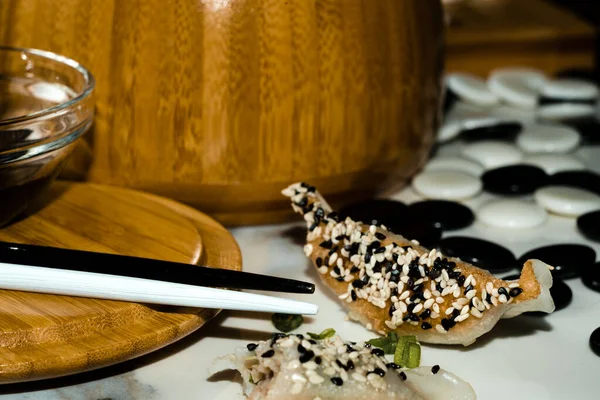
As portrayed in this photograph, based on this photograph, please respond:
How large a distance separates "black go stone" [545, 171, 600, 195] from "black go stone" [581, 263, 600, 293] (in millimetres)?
294

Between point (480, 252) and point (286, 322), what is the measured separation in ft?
1.03

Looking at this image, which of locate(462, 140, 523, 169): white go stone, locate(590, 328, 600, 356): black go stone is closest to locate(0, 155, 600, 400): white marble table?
locate(590, 328, 600, 356): black go stone

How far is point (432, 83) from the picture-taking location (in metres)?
1.30

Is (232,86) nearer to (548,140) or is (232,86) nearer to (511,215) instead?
(511,215)

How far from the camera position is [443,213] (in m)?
1.24

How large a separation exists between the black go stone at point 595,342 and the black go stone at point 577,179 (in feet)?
1.51

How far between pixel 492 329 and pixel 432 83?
0.48 metres

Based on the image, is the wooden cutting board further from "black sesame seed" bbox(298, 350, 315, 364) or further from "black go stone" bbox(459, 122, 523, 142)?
"black go stone" bbox(459, 122, 523, 142)

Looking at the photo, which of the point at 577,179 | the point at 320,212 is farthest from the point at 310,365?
the point at 577,179

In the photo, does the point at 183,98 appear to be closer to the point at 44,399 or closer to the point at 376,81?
the point at 376,81

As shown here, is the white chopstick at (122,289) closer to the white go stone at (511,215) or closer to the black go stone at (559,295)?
the black go stone at (559,295)

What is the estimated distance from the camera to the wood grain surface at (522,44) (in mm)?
2002

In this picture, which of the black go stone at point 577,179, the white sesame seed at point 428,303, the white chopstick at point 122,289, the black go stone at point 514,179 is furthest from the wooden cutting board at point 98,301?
the black go stone at point 577,179

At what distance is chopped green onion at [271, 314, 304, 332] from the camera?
3.16 ft
